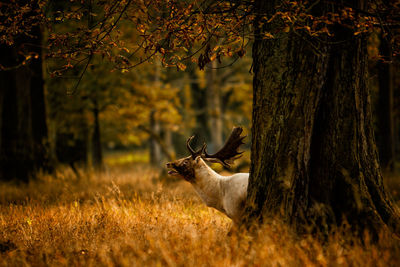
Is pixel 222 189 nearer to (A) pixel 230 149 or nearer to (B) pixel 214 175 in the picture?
(B) pixel 214 175

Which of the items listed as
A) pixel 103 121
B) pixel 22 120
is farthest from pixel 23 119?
pixel 103 121

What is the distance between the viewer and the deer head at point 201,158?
5266mm

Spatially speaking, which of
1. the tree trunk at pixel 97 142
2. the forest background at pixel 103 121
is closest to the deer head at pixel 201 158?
the forest background at pixel 103 121

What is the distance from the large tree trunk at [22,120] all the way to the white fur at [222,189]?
697 cm

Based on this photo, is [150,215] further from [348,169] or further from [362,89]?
[362,89]

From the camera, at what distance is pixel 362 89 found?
170 inches

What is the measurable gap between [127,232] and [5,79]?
8.84m

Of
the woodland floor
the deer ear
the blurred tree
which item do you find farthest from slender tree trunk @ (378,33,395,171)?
the blurred tree

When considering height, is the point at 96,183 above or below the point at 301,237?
below

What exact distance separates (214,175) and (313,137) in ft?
5.65

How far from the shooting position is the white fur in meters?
4.79

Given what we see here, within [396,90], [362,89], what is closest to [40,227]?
[362,89]

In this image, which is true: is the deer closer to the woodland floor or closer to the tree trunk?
the woodland floor

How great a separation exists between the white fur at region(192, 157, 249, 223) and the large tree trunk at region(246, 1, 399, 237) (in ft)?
1.64
